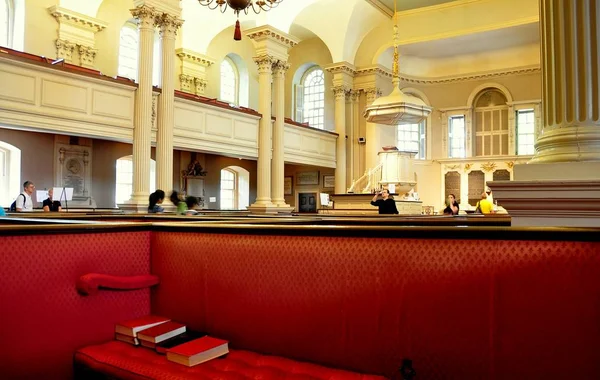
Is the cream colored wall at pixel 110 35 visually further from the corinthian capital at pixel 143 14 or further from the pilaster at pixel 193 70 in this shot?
the corinthian capital at pixel 143 14

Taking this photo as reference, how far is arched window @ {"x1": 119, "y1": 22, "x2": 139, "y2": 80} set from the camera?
1480cm

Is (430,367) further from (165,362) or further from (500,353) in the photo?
(165,362)

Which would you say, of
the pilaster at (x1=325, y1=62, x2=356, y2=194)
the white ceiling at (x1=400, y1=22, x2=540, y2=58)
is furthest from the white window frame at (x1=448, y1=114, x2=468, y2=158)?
the pilaster at (x1=325, y1=62, x2=356, y2=194)

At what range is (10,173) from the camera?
39.0 feet

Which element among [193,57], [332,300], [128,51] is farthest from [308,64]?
[332,300]

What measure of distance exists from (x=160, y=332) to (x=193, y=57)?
14.9 metres

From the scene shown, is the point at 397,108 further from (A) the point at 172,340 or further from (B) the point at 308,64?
(A) the point at 172,340

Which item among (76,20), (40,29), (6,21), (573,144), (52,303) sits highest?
(76,20)

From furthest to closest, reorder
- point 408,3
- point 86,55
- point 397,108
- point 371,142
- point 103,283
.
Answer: point 371,142, point 408,3, point 86,55, point 397,108, point 103,283

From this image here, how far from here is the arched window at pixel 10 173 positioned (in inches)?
463

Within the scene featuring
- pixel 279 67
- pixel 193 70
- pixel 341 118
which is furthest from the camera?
pixel 341 118

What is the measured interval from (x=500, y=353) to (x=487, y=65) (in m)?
18.3

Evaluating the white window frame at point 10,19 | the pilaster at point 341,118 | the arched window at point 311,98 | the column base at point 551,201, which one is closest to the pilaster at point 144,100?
the white window frame at point 10,19

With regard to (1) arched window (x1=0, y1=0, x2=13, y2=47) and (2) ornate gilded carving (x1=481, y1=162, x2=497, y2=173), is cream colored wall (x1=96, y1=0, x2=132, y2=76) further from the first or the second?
(2) ornate gilded carving (x1=481, y1=162, x2=497, y2=173)
